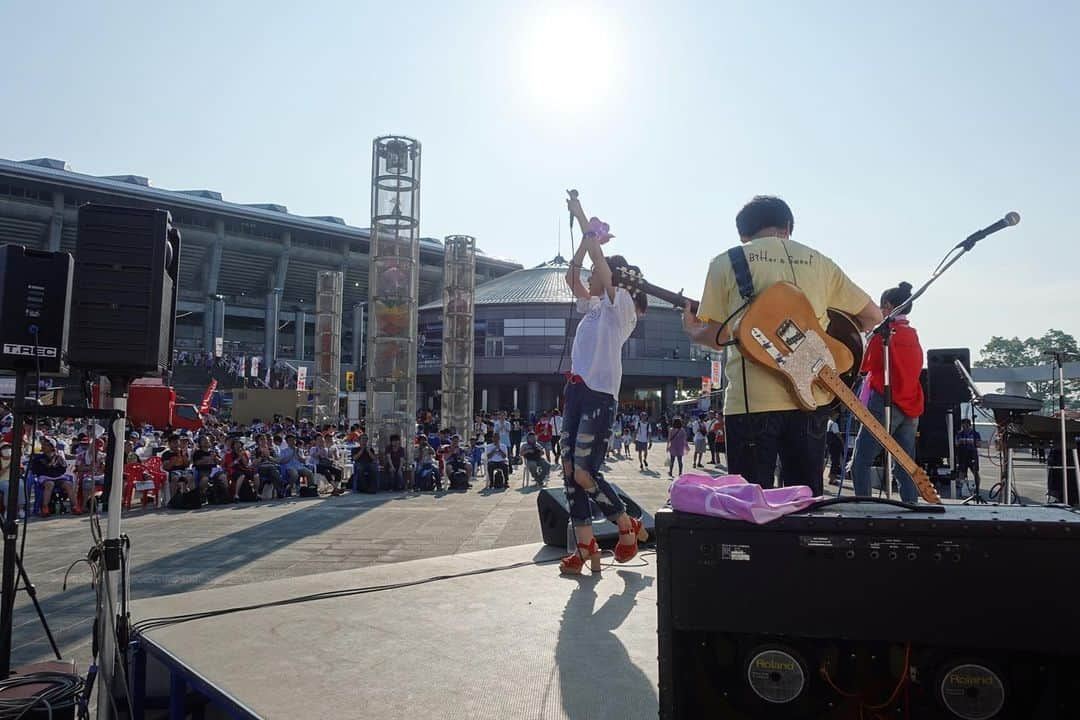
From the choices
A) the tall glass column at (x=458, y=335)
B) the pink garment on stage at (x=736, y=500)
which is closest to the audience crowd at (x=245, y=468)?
the tall glass column at (x=458, y=335)

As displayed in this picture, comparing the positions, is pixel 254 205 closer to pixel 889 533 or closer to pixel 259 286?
pixel 259 286

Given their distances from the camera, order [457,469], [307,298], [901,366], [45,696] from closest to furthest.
Answer: [45,696], [901,366], [457,469], [307,298]

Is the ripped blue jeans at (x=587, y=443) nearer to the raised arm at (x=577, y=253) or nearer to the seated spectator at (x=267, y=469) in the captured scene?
the raised arm at (x=577, y=253)

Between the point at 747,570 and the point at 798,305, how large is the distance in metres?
1.36

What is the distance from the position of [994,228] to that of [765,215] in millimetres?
1321

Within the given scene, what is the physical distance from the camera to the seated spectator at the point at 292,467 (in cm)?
1477

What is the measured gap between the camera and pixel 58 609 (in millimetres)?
5309

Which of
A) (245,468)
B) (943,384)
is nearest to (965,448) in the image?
(943,384)

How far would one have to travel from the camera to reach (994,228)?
3658 mm

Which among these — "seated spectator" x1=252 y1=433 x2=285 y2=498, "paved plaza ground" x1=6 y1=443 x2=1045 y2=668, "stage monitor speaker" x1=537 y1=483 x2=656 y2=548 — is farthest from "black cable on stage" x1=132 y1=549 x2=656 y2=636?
"seated spectator" x1=252 y1=433 x2=285 y2=498

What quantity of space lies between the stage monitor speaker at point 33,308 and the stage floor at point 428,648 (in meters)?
1.23

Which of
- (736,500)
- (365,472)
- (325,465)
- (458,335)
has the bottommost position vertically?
(365,472)

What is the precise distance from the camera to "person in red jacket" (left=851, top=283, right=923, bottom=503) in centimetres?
493

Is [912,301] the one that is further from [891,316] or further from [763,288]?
[763,288]
